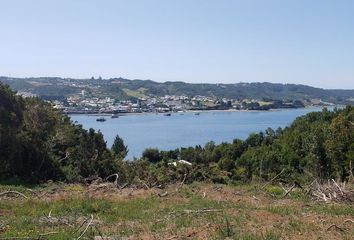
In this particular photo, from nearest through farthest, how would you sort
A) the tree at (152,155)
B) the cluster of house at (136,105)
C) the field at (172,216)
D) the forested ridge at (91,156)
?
the field at (172,216)
the forested ridge at (91,156)
the tree at (152,155)
the cluster of house at (136,105)

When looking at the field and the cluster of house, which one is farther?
the cluster of house

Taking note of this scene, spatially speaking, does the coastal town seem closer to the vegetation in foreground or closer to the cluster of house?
the cluster of house

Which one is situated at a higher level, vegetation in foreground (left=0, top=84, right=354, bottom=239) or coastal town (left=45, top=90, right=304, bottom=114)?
vegetation in foreground (left=0, top=84, right=354, bottom=239)

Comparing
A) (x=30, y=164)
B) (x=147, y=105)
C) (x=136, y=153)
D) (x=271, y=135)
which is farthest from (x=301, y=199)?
(x=147, y=105)

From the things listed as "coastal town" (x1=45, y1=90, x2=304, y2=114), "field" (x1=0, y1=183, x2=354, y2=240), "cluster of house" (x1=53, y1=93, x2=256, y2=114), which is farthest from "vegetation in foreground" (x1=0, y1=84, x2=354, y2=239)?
"coastal town" (x1=45, y1=90, x2=304, y2=114)

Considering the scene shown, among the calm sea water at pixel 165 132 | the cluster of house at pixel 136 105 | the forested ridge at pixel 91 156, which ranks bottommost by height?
the calm sea water at pixel 165 132

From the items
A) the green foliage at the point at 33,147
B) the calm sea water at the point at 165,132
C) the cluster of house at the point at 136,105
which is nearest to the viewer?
the green foliage at the point at 33,147

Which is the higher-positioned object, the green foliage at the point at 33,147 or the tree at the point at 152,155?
the green foliage at the point at 33,147

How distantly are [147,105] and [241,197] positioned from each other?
160015 mm

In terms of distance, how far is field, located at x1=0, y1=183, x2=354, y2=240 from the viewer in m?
8.62

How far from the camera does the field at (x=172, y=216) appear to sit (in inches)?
339

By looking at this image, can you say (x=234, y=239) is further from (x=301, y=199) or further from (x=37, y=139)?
(x=37, y=139)

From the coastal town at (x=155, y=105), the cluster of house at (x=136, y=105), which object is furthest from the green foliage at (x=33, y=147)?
the coastal town at (x=155, y=105)

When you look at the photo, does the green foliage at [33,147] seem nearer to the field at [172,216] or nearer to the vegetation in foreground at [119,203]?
the vegetation in foreground at [119,203]
